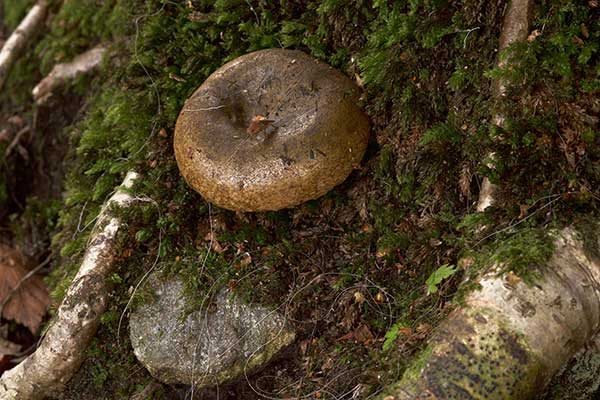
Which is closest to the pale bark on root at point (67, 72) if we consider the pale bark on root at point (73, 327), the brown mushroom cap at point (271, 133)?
the pale bark on root at point (73, 327)

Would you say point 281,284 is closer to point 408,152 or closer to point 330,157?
point 330,157

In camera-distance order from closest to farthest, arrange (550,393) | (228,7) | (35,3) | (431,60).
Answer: (550,393), (431,60), (228,7), (35,3)

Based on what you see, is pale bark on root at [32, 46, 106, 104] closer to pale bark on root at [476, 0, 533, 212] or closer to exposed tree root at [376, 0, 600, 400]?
pale bark on root at [476, 0, 533, 212]

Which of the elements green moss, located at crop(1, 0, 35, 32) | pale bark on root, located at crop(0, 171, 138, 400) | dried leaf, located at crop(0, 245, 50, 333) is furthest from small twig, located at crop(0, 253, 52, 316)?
green moss, located at crop(1, 0, 35, 32)

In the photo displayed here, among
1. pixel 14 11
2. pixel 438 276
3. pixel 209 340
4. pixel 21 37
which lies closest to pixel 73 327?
pixel 209 340

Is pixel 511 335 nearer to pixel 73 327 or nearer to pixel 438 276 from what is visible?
pixel 438 276

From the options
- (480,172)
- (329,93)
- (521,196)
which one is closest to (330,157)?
(329,93)
